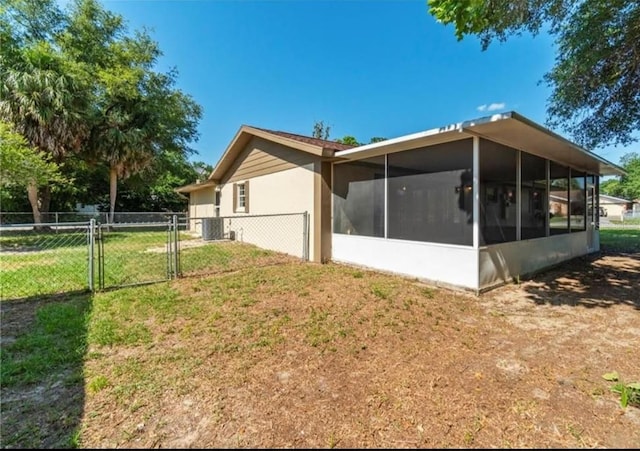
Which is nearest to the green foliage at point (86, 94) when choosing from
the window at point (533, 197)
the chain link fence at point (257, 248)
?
the chain link fence at point (257, 248)

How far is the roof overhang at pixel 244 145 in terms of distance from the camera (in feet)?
22.6

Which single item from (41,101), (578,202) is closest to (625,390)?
(578,202)

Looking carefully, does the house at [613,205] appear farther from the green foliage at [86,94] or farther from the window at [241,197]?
the green foliage at [86,94]

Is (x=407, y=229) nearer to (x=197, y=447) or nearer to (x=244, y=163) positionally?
(x=197, y=447)

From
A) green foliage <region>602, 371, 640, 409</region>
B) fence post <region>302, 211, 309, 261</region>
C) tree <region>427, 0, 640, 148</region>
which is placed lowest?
green foliage <region>602, 371, 640, 409</region>

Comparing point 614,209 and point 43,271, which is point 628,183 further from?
point 43,271

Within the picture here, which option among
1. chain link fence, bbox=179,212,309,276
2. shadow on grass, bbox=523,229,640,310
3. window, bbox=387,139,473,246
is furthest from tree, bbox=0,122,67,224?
shadow on grass, bbox=523,229,640,310

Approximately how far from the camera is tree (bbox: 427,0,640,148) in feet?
14.8

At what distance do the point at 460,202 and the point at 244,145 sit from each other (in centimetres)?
776

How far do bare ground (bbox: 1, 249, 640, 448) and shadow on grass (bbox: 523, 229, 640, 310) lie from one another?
363 millimetres

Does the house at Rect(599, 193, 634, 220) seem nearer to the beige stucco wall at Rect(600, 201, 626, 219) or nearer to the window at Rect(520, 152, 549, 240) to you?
the beige stucco wall at Rect(600, 201, 626, 219)

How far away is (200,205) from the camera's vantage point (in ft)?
56.0

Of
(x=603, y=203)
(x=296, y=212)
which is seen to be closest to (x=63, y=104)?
(x=296, y=212)

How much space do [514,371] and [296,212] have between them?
6136 millimetres
